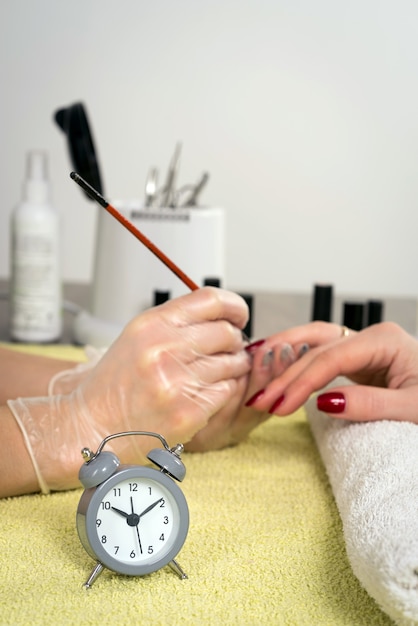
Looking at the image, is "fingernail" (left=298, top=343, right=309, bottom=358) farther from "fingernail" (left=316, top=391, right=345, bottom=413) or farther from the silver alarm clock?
the silver alarm clock

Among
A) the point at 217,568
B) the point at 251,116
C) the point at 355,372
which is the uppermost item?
the point at 251,116

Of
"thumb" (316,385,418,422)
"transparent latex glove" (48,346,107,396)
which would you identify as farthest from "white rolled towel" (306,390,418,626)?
"transparent latex glove" (48,346,107,396)

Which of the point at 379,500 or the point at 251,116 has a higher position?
the point at 251,116

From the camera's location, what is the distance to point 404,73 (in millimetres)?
2613

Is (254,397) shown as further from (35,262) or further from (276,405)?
(35,262)

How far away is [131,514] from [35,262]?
974 millimetres

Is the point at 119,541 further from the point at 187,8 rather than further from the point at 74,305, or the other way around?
Result: the point at 187,8

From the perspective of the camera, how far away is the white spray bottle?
1.57 m

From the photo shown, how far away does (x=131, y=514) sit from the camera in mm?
670

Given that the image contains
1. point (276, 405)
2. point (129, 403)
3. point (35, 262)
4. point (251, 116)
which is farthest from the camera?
point (251, 116)

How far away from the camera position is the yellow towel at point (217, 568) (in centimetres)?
63

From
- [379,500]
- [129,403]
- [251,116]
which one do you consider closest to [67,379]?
[129,403]

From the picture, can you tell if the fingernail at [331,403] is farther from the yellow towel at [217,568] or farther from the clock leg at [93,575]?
the clock leg at [93,575]

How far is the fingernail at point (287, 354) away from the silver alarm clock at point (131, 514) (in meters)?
0.35
